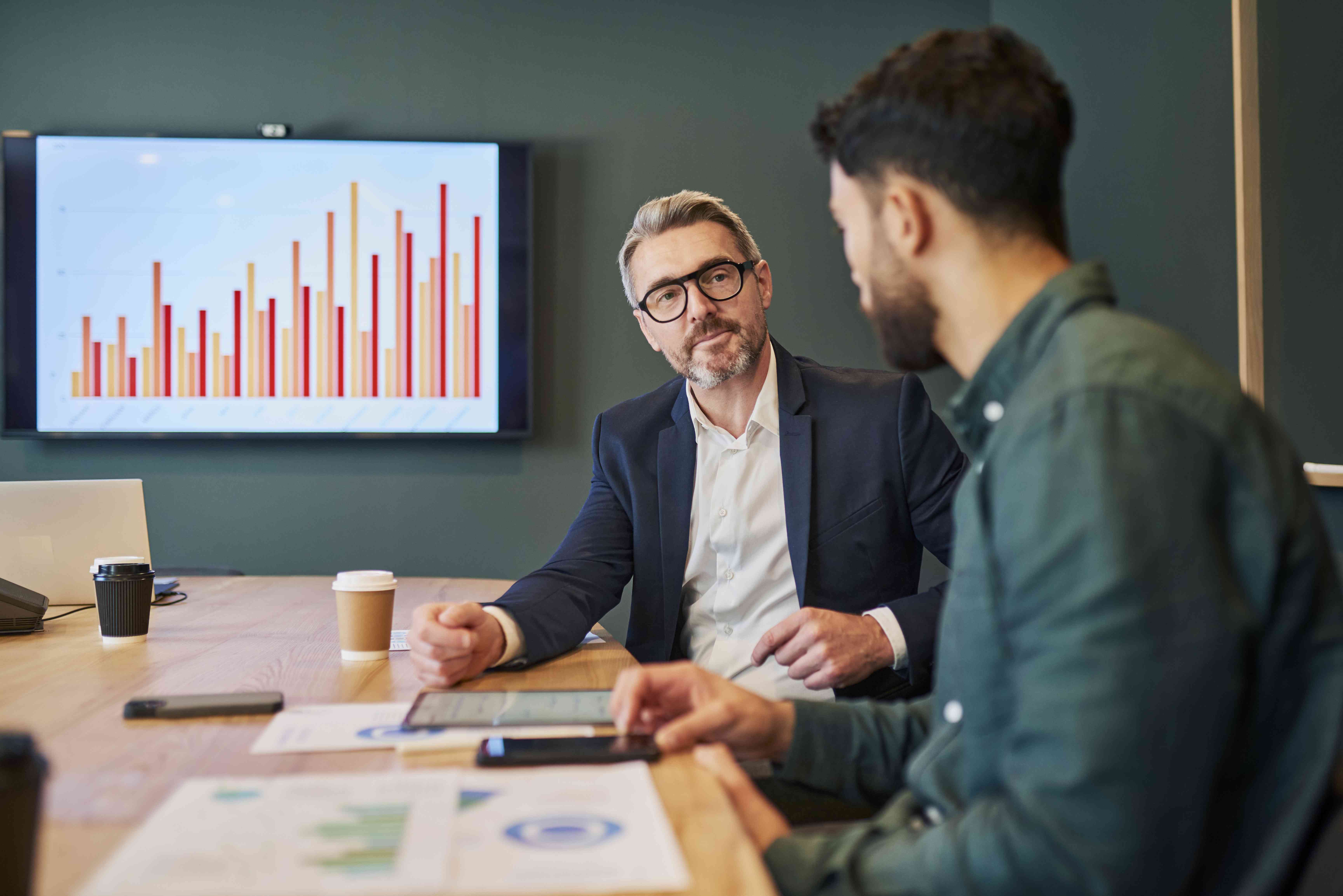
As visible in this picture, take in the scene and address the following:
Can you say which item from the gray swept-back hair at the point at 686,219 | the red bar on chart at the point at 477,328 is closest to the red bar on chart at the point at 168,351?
the red bar on chart at the point at 477,328

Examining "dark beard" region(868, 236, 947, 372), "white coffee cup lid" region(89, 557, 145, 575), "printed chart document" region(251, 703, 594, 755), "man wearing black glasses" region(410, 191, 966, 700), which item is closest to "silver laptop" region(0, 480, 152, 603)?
"white coffee cup lid" region(89, 557, 145, 575)

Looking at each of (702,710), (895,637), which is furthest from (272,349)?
(702,710)

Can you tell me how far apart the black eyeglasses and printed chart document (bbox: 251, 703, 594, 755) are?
1.10m

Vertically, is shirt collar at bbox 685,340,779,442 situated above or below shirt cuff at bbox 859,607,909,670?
above

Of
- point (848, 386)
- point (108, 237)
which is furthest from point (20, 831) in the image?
point (108, 237)

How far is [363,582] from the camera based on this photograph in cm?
139

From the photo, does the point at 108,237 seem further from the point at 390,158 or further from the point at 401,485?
the point at 401,485

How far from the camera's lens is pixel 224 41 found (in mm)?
3246

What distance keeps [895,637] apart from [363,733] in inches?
33.8

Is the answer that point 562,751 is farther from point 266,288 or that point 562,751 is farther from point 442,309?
point 266,288

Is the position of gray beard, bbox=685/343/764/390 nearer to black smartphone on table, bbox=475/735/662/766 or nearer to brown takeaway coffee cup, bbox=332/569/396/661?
brown takeaway coffee cup, bbox=332/569/396/661

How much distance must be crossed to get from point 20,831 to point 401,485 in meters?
2.75

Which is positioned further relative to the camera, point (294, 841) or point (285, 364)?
point (285, 364)

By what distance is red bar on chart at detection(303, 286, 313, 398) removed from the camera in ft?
10.5
